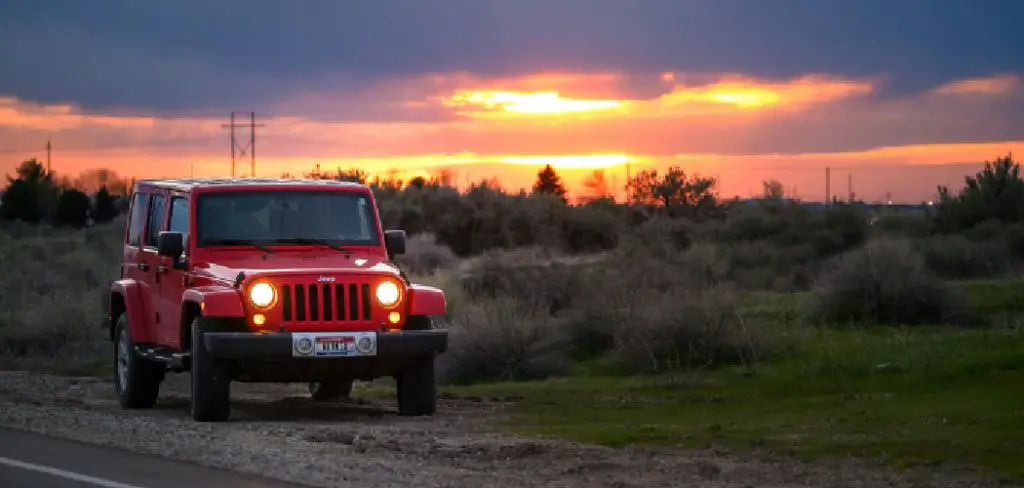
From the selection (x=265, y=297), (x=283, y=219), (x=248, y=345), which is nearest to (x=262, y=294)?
(x=265, y=297)

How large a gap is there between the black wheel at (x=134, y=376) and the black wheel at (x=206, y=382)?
1607 mm

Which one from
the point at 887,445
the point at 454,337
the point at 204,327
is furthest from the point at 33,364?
the point at 887,445

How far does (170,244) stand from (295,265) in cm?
145

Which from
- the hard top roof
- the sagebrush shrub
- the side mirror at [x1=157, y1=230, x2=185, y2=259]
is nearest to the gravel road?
the side mirror at [x1=157, y1=230, x2=185, y2=259]

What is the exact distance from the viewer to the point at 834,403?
1666 cm

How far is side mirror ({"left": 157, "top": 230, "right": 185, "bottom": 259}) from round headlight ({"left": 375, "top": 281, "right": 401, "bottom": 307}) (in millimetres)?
2294

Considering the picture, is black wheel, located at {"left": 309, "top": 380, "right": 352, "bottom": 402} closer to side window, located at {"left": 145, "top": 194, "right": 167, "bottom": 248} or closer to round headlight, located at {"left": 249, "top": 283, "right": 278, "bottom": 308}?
side window, located at {"left": 145, "top": 194, "right": 167, "bottom": 248}

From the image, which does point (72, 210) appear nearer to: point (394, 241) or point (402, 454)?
point (394, 241)

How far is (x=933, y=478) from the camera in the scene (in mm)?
11844

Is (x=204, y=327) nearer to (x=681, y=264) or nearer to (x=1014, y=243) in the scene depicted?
(x=681, y=264)

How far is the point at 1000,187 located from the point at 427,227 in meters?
20.0

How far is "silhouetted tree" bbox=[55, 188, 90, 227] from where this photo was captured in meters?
97.6

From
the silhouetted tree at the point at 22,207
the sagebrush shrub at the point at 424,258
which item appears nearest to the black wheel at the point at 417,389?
the sagebrush shrub at the point at 424,258

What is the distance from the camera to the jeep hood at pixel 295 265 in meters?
15.6
